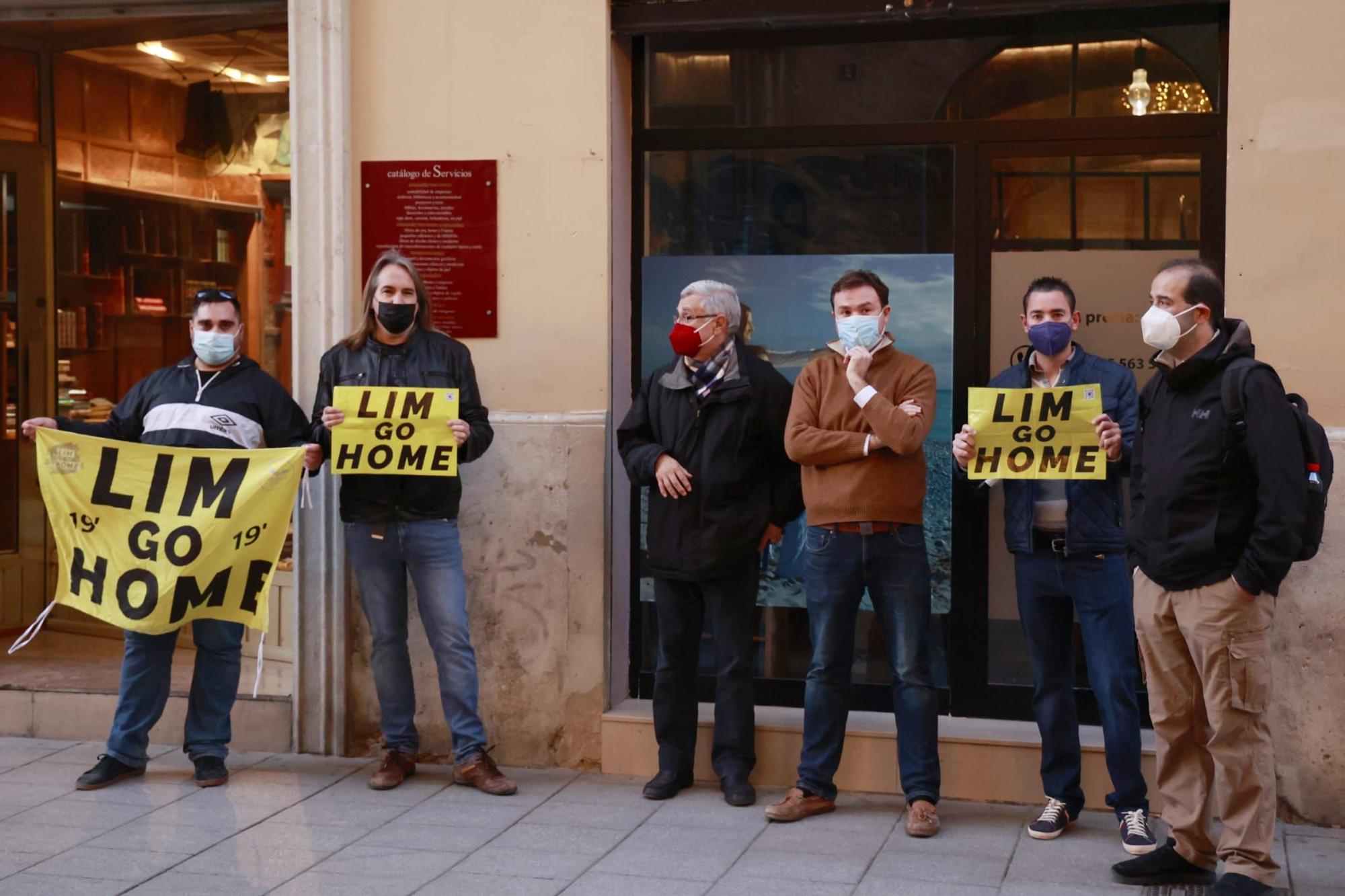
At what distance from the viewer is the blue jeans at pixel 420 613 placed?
6699mm

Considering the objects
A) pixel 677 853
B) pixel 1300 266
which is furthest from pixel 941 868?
pixel 1300 266

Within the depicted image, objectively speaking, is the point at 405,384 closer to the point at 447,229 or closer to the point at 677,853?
the point at 447,229

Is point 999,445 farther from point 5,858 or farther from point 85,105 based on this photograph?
point 85,105

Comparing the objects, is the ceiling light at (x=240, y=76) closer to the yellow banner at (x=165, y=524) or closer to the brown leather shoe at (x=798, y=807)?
the yellow banner at (x=165, y=524)

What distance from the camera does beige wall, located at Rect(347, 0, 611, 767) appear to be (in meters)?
6.95

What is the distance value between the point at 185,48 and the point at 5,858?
4.42 m

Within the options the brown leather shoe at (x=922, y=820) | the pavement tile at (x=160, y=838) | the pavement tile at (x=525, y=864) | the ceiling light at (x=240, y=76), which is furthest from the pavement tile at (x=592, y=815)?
the ceiling light at (x=240, y=76)

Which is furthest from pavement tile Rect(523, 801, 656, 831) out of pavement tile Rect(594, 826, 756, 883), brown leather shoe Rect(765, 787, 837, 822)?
brown leather shoe Rect(765, 787, 837, 822)

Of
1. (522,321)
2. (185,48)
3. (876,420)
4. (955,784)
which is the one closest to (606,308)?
(522,321)

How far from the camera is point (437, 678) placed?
715 cm

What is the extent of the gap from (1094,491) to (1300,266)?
1203mm

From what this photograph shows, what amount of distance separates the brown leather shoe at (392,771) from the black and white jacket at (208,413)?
1.38 m

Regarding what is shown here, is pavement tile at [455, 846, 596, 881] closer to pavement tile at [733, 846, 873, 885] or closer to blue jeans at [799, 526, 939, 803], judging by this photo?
pavement tile at [733, 846, 873, 885]

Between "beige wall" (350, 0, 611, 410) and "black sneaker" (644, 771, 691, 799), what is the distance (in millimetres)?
1608
